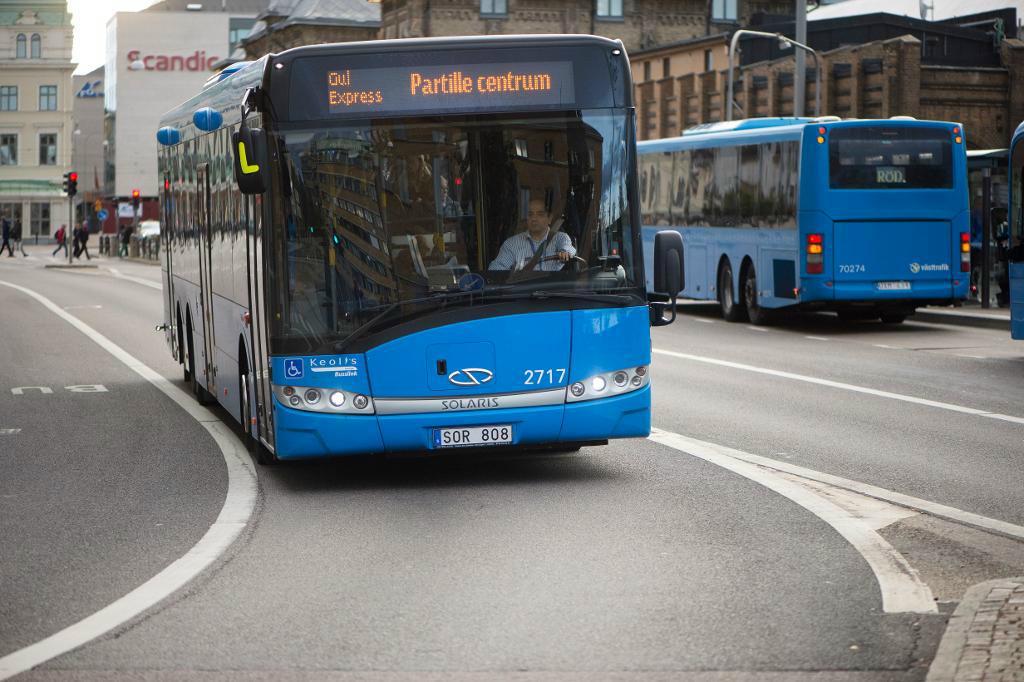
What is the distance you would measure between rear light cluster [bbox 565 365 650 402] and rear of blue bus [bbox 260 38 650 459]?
0.01 meters

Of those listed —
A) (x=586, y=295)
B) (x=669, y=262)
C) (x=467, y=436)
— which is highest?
(x=669, y=262)

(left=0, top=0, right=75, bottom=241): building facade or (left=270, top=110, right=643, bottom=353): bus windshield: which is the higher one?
(left=0, top=0, right=75, bottom=241): building facade

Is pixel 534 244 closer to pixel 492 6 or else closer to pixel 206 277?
pixel 206 277

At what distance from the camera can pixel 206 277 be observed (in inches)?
604

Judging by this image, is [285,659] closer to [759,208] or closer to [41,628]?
[41,628]

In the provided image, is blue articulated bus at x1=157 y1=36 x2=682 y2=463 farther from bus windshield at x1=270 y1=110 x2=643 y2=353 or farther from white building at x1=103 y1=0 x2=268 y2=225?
white building at x1=103 y1=0 x2=268 y2=225

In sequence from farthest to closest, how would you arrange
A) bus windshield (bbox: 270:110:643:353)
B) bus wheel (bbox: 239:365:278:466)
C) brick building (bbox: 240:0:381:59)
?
brick building (bbox: 240:0:381:59)
bus wheel (bbox: 239:365:278:466)
bus windshield (bbox: 270:110:643:353)

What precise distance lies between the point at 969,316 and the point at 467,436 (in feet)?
62.9

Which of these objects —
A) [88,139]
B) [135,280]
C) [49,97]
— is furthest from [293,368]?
[88,139]

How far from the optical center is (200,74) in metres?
142

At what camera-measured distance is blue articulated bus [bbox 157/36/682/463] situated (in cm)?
1107

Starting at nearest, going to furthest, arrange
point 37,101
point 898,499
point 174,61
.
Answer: point 898,499, point 37,101, point 174,61

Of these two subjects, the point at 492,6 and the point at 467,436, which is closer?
the point at 467,436

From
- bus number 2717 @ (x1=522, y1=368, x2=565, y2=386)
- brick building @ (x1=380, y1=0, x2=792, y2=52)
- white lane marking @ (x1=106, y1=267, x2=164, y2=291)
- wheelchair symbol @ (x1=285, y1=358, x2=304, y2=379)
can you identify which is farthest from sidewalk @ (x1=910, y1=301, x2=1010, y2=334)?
brick building @ (x1=380, y1=0, x2=792, y2=52)
